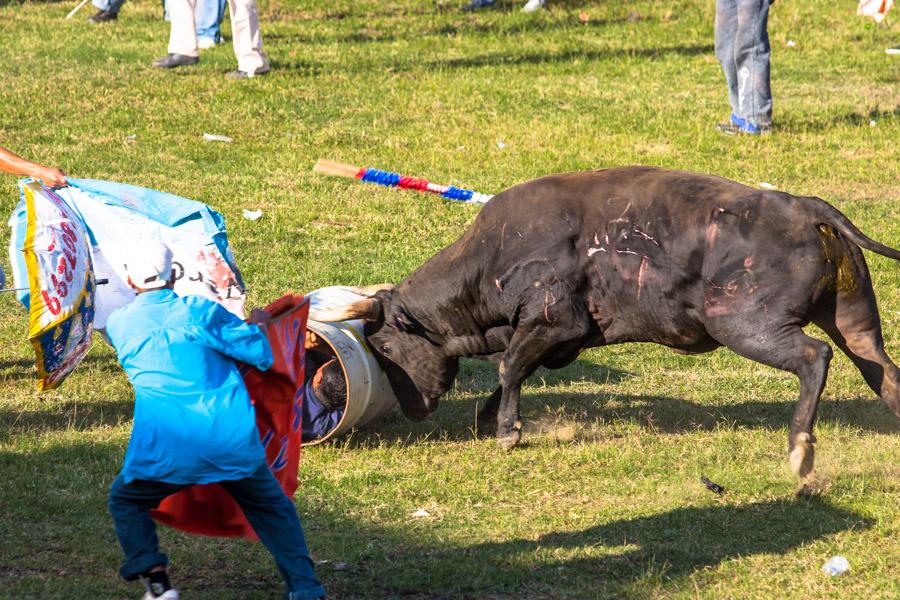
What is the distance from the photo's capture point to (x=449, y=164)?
14008mm

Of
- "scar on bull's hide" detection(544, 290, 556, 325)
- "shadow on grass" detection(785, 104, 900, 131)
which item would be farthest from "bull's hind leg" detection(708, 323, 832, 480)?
"shadow on grass" detection(785, 104, 900, 131)

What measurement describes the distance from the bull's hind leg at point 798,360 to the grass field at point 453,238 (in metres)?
0.25

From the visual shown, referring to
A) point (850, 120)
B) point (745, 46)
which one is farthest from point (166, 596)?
point (850, 120)

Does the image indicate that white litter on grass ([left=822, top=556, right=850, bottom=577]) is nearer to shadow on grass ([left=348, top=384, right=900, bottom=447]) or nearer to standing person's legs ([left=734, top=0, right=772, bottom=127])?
shadow on grass ([left=348, top=384, right=900, bottom=447])

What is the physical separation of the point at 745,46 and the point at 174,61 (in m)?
7.10

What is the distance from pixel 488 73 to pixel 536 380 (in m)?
9.06

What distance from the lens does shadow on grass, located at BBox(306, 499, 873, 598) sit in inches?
222

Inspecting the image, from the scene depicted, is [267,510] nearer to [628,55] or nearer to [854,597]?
[854,597]

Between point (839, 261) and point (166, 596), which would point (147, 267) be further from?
point (839, 261)

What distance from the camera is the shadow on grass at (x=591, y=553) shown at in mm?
5633

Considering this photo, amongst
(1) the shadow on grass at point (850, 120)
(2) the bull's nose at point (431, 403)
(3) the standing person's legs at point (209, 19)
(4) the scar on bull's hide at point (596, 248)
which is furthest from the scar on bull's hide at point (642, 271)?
(3) the standing person's legs at point (209, 19)

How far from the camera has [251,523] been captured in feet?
16.9

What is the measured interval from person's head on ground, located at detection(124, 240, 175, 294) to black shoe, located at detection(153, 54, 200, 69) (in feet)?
40.3

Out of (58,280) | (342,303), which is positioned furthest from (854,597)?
(58,280)
